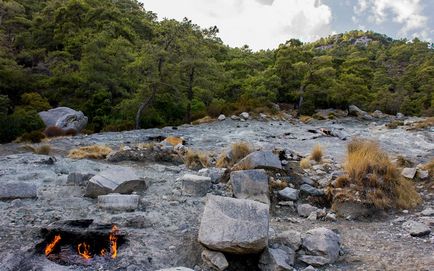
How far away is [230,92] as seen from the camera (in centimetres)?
3497

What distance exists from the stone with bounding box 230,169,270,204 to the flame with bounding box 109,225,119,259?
260cm

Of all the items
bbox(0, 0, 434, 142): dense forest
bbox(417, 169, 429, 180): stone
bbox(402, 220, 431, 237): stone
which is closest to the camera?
bbox(402, 220, 431, 237): stone

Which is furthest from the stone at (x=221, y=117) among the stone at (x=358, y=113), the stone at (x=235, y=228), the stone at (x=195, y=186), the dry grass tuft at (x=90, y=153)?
the stone at (x=235, y=228)

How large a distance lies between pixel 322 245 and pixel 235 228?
4.29ft

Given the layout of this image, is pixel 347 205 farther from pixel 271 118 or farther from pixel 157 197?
pixel 271 118

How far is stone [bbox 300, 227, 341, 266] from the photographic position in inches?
204

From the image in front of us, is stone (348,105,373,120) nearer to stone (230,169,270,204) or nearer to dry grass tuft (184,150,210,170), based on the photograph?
dry grass tuft (184,150,210,170)

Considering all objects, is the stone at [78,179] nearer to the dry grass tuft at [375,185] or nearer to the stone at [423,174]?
the dry grass tuft at [375,185]

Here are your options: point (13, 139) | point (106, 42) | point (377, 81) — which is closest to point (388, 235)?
point (13, 139)

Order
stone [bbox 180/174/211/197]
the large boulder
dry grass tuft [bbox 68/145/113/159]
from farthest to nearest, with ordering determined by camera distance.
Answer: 1. the large boulder
2. dry grass tuft [bbox 68/145/113/159]
3. stone [bbox 180/174/211/197]

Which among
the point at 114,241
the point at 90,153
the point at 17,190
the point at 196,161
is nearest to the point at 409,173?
the point at 196,161

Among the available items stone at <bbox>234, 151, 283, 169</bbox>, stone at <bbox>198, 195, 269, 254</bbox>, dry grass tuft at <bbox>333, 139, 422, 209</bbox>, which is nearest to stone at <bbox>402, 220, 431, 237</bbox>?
dry grass tuft at <bbox>333, 139, 422, 209</bbox>

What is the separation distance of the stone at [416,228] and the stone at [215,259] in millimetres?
3220

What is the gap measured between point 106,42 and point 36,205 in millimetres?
21435
